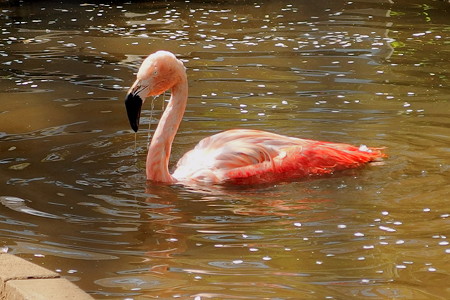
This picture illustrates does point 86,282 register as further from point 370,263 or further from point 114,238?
point 370,263

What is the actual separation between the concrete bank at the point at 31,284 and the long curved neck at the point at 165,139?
6.82 feet

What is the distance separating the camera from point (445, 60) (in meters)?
10.1

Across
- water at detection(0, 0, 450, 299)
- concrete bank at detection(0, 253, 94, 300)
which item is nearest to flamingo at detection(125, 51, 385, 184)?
water at detection(0, 0, 450, 299)

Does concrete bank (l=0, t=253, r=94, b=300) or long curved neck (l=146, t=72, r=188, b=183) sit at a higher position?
concrete bank (l=0, t=253, r=94, b=300)

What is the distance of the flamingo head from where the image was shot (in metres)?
6.52

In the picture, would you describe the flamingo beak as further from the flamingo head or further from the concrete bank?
the concrete bank

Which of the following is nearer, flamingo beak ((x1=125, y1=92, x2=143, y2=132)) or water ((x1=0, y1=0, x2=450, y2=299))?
water ((x1=0, y1=0, x2=450, y2=299))

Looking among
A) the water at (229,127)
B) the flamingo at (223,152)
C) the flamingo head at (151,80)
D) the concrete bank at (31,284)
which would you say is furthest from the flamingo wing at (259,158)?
the concrete bank at (31,284)

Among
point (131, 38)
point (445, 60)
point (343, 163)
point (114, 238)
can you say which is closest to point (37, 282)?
point (114, 238)

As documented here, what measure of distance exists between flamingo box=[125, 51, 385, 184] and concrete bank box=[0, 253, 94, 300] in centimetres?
215

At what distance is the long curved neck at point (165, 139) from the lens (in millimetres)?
6555

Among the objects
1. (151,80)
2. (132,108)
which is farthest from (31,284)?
(151,80)

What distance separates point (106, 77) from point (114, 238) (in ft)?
14.0

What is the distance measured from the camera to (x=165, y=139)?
266 inches
